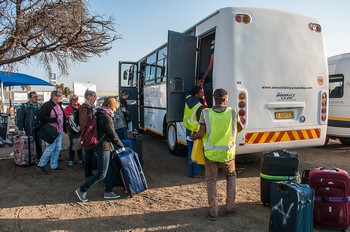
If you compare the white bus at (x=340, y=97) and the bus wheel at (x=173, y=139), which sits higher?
the white bus at (x=340, y=97)

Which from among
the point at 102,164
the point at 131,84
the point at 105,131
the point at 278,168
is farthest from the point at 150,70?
the point at 278,168

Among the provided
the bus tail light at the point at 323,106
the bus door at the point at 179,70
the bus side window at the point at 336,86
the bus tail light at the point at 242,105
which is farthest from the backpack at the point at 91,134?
the bus side window at the point at 336,86

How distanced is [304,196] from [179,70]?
3.57m

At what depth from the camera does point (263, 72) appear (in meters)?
5.47

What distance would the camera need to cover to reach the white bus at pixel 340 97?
340 inches

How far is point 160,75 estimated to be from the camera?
8438 millimetres

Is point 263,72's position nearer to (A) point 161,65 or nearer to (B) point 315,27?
(B) point 315,27

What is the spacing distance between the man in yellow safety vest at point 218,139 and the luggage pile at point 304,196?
0.64 m

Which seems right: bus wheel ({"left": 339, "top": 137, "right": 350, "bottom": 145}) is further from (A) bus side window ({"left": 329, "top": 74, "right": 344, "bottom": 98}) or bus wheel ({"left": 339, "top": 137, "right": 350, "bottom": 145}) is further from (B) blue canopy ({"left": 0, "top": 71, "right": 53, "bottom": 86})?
(B) blue canopy ({"left": 0, "top": 71, "right": 53, "bottom": 86})

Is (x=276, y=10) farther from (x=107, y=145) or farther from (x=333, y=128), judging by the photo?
(x=333, y=128)

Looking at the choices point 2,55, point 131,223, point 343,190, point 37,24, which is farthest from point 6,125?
point 343,190

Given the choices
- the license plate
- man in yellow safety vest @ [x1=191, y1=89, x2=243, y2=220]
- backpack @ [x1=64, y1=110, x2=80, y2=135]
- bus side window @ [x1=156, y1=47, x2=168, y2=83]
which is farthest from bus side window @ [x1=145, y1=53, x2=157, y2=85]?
man in yellow safety vest @ [x1=191, y1=89, x2=243, y2=220]

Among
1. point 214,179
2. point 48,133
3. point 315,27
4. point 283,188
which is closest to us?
point 283,188

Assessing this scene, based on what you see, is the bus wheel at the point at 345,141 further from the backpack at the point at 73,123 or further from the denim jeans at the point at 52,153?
the denim jeans at the point at 52,153
